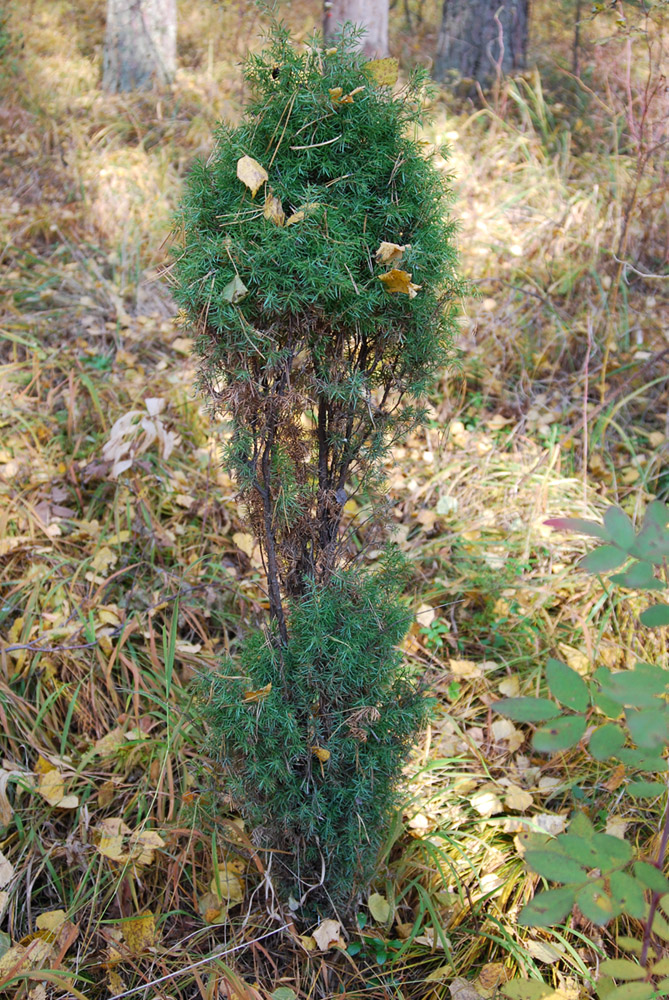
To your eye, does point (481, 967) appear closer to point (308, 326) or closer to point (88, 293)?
point (308, 326)

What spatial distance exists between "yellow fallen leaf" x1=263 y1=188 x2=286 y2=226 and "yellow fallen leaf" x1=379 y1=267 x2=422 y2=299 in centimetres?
20

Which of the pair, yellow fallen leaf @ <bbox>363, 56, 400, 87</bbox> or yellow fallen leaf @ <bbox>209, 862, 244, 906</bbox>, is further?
yellow fallen leaf @ <bbox>209, 862, 244, 906</bbox>

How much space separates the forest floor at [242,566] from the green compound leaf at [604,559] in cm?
67

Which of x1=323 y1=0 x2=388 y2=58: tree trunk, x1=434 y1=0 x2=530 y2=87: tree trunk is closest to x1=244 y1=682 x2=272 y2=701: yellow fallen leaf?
x1=323 y1=0 x2=388 y2=58: tree trunk

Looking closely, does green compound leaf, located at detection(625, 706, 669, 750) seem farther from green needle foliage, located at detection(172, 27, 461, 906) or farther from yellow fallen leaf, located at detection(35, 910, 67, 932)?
yellow fallen leaf, located at detection(35, 910, 67, 932)

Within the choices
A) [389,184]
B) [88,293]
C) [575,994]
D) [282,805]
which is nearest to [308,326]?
[389,184]

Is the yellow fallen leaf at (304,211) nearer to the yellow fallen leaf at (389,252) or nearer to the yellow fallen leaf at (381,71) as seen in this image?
the yellow fallen leaf at (389,252)

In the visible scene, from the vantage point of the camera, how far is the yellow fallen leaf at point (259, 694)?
1492mm

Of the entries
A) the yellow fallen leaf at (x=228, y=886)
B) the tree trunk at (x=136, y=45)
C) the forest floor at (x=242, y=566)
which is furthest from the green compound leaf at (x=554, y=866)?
the tree trunk at (x=136, y=45)

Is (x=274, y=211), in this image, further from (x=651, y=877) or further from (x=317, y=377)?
(x=651, y=877)

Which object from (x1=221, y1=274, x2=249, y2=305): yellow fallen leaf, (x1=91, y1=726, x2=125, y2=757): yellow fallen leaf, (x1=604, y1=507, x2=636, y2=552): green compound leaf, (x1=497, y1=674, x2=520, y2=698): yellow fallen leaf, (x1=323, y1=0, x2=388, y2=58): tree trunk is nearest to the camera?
(x1=604, y1=507, x2=636, y2=552): green compound leaf

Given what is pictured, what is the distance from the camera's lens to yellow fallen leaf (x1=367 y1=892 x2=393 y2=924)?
1792mm

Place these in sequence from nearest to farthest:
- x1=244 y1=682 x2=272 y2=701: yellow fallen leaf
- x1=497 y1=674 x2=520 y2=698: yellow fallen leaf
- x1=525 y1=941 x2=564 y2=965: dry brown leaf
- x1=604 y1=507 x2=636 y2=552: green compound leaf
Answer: x1=604 y1=507 x2=636 y2=552: green compound leaf
x1=244 y1=682 x2=272 y2=701: yellow fallen leaf
x1=525 y1=941 x2=564 y2=965: dry brown leaf
x1=497 y1=674 x2=520 y2=698: yellow fallen leaf

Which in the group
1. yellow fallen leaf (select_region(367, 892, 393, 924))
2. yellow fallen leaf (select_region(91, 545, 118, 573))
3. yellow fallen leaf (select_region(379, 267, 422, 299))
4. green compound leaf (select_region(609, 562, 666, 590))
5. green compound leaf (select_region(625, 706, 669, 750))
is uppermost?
yellow fallen leaf (select_region(379, 267, 422, 299))
